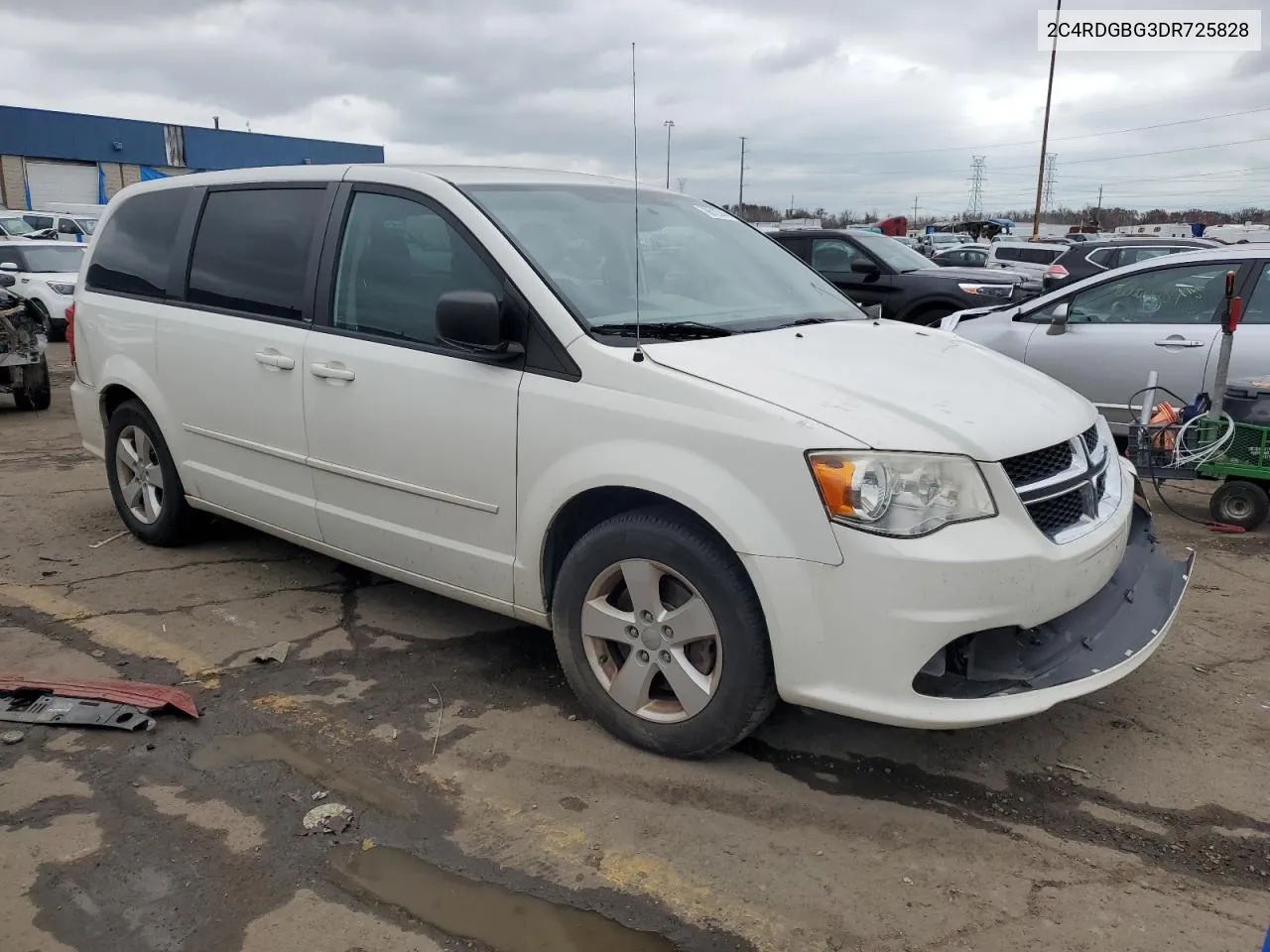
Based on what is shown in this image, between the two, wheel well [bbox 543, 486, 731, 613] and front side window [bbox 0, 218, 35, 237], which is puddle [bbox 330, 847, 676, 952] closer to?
wheel well [bbox 543, 486, 731, 613]

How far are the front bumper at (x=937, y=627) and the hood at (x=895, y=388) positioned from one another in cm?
27

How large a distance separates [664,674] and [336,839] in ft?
3.47

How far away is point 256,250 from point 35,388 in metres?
7.16

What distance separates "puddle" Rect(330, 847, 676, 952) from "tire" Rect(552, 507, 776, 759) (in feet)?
2.45

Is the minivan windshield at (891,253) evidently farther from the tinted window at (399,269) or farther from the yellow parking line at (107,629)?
the yellow parking line at (107,629)

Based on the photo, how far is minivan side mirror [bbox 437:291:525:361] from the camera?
3.27 meters

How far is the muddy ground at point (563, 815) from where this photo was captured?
2521 millimetres

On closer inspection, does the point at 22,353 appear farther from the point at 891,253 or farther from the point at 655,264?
the point at 891,253

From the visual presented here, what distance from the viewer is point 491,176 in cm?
400

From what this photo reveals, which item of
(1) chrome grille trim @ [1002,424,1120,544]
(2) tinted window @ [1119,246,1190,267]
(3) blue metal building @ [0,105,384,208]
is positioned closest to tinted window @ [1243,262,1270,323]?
(1) chrome grille trim @ [1002,424,1120,544]

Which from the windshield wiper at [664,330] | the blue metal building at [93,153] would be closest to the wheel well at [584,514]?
the windshield wiper at [664,330]

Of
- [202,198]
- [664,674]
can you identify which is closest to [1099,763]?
[664,674]

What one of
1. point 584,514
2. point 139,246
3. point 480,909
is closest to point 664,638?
point 584,514

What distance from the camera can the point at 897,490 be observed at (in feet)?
9.12
